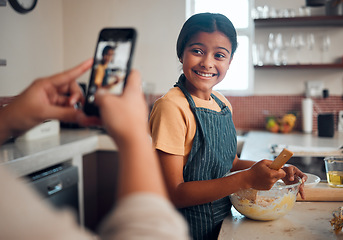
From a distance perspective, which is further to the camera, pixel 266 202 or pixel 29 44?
pixel 29 44

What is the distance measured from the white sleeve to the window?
3.07 meters

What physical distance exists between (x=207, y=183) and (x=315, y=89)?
2.46 metres

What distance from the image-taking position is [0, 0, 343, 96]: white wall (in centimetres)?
320

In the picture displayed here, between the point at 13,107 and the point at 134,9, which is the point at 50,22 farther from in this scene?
the point at 13,107

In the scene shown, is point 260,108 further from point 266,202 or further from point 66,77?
point 66,77

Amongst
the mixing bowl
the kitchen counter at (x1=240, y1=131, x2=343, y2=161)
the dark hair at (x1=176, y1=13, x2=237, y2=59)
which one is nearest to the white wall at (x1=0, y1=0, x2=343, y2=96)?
the kitchen counter at (x1=240, y1=131, x2=343, y2=161)

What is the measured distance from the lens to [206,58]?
1.31 metres

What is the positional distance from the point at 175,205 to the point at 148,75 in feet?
7.86

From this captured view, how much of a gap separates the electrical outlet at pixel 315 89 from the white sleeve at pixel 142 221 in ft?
10.2

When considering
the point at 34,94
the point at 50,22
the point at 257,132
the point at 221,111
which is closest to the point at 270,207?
the point at 221,111

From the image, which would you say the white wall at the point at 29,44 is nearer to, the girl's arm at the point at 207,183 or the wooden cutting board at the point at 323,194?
the girl's arm at the point at 207,183

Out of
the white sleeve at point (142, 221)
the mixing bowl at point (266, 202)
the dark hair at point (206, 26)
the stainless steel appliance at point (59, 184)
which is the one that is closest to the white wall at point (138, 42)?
the stainless steel appliance at point (59, 184)

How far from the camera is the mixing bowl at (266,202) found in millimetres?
1104

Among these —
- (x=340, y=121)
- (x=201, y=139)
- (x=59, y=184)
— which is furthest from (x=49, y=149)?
(x=340, y=121)
